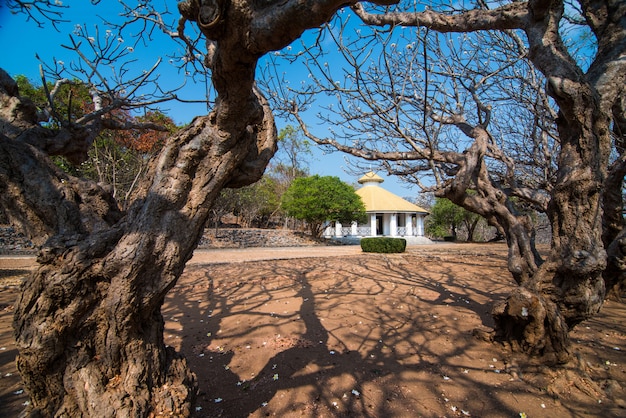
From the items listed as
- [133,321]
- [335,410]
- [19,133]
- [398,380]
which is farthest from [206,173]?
[398,380]

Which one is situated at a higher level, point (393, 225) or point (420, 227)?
point (393, 225)

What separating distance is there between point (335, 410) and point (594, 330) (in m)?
4.03

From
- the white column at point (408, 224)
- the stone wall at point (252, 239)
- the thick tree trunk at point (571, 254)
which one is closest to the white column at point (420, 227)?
the white column at point (408, 224)

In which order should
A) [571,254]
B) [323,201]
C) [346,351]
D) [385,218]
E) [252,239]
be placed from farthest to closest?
[385,218]
[252,239]
[323,201]
[346,351]
[571,254]

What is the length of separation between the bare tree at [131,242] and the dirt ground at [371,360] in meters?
0.88

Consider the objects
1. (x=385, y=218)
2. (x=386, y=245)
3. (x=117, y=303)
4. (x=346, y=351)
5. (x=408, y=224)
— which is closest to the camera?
(x=117, y=303)

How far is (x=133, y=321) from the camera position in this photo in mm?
1801

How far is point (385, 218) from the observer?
32.6 m

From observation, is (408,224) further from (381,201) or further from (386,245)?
(386,245)

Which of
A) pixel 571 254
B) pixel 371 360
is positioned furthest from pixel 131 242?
pixel 571 254

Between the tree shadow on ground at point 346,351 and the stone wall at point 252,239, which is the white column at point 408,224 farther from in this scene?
the tree shadow on ground at point 346,351

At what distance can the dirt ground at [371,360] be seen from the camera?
2.54m

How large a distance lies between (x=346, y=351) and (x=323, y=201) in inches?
795

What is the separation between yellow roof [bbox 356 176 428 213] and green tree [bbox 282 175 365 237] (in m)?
5.00
